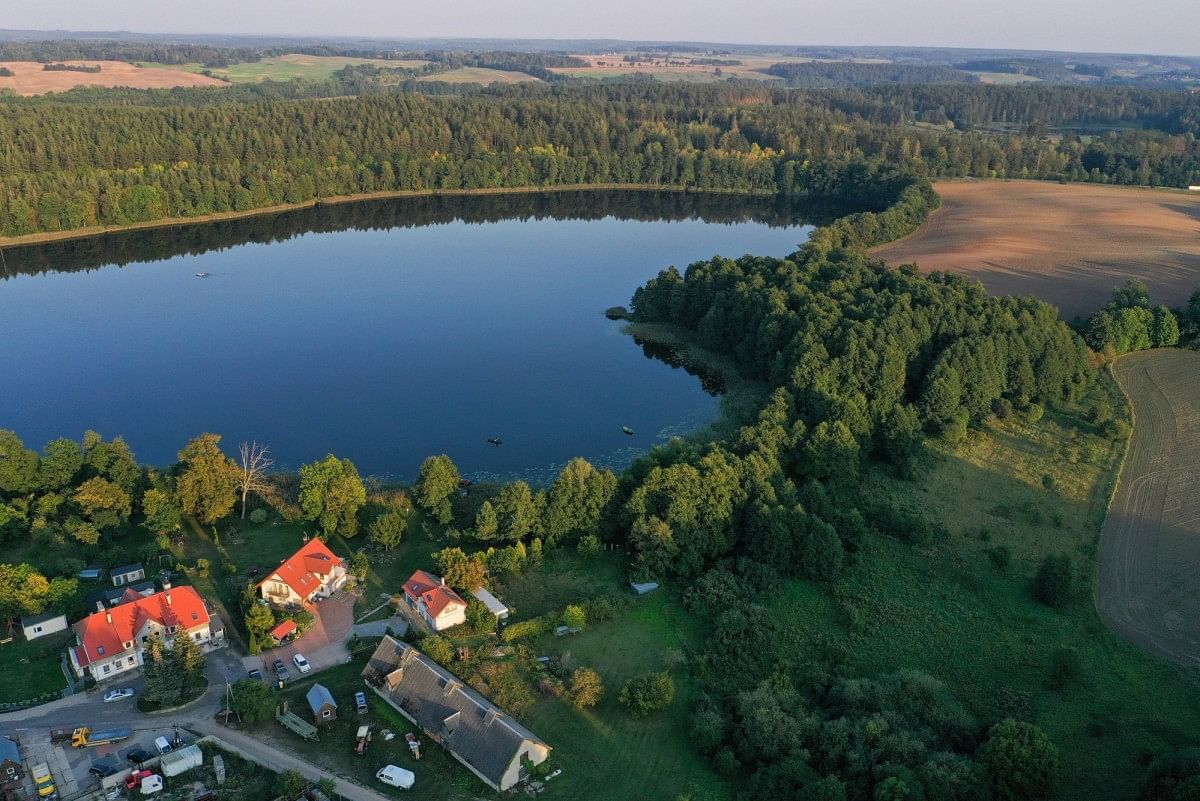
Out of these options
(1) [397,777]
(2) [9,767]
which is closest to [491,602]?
(1) [397,777]

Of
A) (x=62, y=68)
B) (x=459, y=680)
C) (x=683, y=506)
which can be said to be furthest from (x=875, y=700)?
(x=62, y=68)

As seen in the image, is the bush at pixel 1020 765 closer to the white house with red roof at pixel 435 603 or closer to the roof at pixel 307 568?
the white house with red roof at pixel 435 603

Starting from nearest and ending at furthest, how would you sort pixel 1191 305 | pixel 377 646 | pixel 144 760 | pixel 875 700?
pixel 144 760
pixel 875 700
pixel 377 646
pixel 1191 305

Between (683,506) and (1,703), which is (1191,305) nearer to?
(683,506)

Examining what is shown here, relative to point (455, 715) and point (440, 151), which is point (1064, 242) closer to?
point (440, 151)

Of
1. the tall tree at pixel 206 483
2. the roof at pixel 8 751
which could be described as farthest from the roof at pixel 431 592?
the roof at pixel 8 751

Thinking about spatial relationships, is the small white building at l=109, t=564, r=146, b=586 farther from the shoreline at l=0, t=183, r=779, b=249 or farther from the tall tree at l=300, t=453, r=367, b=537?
the shoreline at l=0, t=183, r=779, b=249
